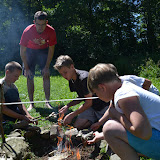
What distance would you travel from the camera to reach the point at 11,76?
3652 millimetres

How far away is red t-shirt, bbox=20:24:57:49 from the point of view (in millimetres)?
4984

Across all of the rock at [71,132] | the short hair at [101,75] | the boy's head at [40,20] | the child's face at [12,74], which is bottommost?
the rock at [71,132]

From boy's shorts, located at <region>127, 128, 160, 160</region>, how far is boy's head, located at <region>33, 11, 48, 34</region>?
3.44 meters

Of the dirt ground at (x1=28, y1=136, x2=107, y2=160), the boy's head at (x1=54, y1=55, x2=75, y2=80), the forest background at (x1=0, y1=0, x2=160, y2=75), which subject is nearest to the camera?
the dirt ground at (x1=28, y1=136, x2=107, y2=160)

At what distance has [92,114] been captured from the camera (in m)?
3.75

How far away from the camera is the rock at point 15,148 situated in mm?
2629

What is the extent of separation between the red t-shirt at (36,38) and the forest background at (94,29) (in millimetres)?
6127

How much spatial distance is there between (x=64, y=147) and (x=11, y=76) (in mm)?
1416

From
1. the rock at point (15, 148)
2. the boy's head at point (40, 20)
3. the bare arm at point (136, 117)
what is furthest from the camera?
the boy's head at point (40, 20)

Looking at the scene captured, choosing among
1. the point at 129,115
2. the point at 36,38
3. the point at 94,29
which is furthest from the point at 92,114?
the point at 94,29

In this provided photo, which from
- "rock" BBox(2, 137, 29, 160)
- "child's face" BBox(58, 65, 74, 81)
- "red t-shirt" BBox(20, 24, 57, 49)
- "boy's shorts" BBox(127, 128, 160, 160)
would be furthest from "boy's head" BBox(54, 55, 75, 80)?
"red t-shirt" BBox(20, 24, 57, 49)

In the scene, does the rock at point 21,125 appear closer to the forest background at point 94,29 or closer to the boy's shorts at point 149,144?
the boy's shorts at point 149,144

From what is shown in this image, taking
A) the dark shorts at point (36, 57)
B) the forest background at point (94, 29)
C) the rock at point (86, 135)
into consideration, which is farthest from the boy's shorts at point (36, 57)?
the forest background at point (94, 29)

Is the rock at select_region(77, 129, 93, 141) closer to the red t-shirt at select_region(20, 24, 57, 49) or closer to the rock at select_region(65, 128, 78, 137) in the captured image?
the rock at select_region(65, 128, 78, 137)
